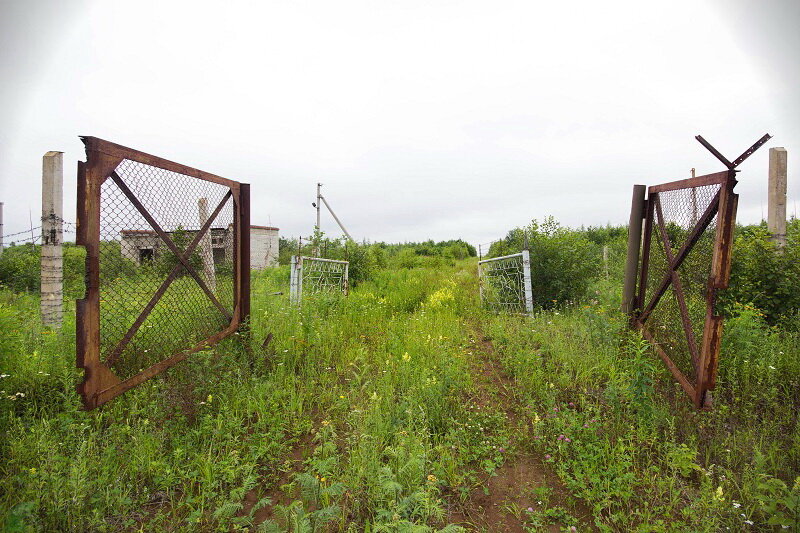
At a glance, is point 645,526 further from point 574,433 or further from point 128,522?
point 128,522

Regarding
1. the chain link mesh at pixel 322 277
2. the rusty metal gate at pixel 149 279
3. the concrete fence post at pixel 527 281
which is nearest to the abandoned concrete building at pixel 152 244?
the rusty metal gate at pixel 149 279

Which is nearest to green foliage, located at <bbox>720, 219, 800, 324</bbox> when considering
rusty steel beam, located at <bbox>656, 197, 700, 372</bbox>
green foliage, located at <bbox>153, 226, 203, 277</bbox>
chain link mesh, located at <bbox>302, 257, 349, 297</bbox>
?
rusty steel beam, located at <bbox>656, 197, 700, 372</bbox>

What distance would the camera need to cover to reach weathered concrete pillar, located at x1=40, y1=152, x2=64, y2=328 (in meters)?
4.61

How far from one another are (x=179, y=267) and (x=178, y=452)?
1575 millimetres

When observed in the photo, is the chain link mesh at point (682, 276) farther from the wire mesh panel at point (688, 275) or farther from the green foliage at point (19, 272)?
the green foliage at point (19, 272)

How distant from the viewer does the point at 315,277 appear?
8.39m

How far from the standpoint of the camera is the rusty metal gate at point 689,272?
3041mm

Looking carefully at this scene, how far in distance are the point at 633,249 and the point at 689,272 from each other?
3.61 ft

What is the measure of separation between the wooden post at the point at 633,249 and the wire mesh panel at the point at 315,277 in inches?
202

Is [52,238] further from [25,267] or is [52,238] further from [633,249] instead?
[633,249]

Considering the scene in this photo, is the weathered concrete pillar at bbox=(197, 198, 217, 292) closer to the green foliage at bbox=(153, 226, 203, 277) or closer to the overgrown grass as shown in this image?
the green foliage at bbox=(153, 226, 203, 277)

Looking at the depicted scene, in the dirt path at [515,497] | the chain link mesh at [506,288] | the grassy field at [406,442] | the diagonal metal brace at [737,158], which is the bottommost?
the dirt path at [515,497]

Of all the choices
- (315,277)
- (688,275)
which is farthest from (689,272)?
(315,277)

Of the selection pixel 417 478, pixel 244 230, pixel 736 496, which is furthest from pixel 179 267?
pixel 736 496
